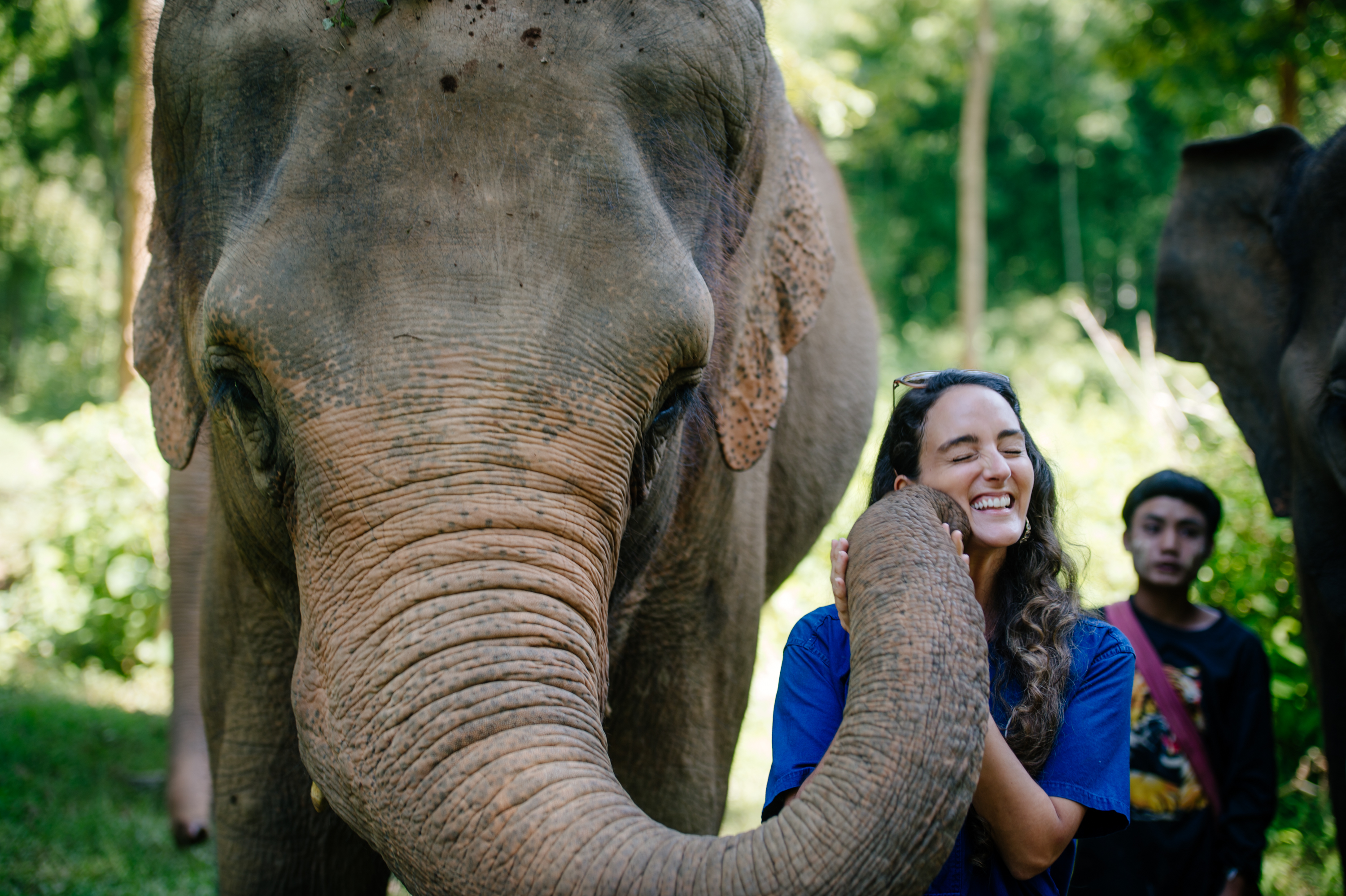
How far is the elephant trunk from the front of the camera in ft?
4.65

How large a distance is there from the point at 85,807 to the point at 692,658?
371 centimetres

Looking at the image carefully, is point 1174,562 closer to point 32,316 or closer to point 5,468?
point 5,468

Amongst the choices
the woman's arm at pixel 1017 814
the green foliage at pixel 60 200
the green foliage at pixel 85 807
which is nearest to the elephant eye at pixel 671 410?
the woman's arm at pixel 1017 814

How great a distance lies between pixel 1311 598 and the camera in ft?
12.7

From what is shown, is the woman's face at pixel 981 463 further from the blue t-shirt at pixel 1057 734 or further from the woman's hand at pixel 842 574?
the blue t-shirt at pixel 1057 734

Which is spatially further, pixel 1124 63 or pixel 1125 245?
pixel 1125 245

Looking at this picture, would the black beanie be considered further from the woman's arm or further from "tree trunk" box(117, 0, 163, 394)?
"tree trunk" box(117, 0, 163, 394)

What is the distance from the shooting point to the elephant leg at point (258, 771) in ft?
9.13

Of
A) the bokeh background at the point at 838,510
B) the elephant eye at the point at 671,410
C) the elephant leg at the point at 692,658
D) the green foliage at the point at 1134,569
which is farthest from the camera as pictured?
the bokeh background at the point at 838,510

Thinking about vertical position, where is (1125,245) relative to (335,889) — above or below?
above

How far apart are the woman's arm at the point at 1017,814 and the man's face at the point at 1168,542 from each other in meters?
1.98

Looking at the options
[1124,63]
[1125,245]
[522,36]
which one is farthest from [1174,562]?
[1125,245]

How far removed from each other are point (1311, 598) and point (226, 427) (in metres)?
3.45

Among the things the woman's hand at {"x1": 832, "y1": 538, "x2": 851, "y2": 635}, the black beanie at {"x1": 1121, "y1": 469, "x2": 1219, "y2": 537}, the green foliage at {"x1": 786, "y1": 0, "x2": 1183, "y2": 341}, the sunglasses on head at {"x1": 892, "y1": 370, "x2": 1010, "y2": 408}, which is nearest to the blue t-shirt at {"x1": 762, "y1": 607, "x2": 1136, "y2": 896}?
the woman's hand at {"x1": 832, "y1": 538, "x2": 851, "y2": 635}
